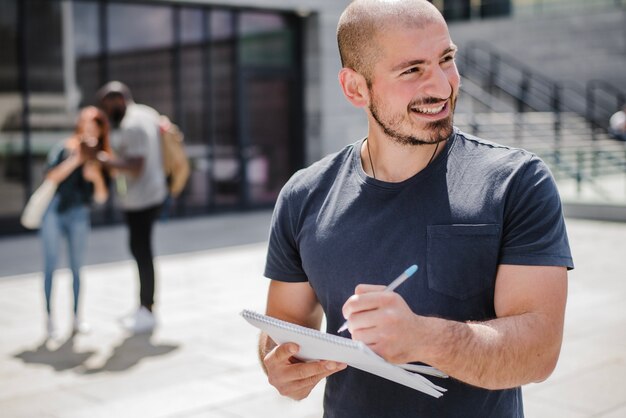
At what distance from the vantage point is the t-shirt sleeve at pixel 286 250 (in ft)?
6.81

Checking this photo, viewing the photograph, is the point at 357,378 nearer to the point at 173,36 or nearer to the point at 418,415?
the point at 418,415

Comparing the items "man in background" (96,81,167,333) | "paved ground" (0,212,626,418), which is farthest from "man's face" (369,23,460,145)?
"man in background" (96,81,167,333)

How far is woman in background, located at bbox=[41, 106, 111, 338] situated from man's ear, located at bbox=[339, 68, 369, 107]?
195 inches

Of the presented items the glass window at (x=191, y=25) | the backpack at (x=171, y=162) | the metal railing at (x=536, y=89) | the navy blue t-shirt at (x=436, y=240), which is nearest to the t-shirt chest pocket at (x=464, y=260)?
the navy blue t-shirt at (x=436, y=240)

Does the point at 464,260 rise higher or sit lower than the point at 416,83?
lower

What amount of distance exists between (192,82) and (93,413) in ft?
35.5

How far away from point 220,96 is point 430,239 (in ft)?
45.6

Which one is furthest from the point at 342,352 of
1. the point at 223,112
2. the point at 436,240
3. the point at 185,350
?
the point at 223,112

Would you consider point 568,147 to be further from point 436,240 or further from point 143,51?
point 436,240

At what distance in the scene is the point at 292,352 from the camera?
5.68ft

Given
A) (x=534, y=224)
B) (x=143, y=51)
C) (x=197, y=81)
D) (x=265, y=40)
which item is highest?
(x=265, y=40)

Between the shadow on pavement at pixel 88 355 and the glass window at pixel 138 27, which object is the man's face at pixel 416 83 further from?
the glass window at pixel 138 27

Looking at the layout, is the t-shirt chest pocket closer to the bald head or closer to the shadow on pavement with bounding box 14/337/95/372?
the bald head

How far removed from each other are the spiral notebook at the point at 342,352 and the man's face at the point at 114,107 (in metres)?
5.48
